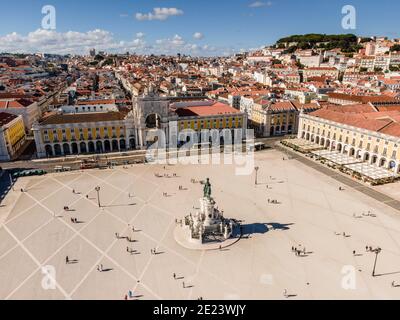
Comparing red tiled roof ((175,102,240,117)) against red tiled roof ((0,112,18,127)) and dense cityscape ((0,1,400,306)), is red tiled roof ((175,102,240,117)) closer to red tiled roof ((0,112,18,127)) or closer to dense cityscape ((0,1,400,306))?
dense cityscape ((0,1,400,306))

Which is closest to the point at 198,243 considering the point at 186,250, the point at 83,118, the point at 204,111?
the point at 186,250

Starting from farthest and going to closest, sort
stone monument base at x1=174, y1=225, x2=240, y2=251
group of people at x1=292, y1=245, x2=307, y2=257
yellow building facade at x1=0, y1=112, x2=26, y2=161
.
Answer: yellow building facade at x1=0, y1=112, x2=26, y2=161, stone monument base at x1=174, y1=225, x2=240, y2=251, group of people at x1=292, y1=245, x2=307, y2=257

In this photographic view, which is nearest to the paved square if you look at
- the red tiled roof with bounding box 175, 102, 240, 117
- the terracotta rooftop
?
the terracotta rooftop

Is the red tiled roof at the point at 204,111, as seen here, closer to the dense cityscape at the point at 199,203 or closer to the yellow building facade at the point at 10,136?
the dense cityscape at the point at 199,203

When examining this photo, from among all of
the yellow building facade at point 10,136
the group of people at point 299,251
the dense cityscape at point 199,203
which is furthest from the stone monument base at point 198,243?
the yellow building facade at point 10,136

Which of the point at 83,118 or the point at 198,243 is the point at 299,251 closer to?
the point at 198,243

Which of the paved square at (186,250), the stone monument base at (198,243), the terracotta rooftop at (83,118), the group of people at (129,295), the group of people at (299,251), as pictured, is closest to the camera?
the group of people at (129,295)

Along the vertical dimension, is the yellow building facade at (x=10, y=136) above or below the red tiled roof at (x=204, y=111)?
below
